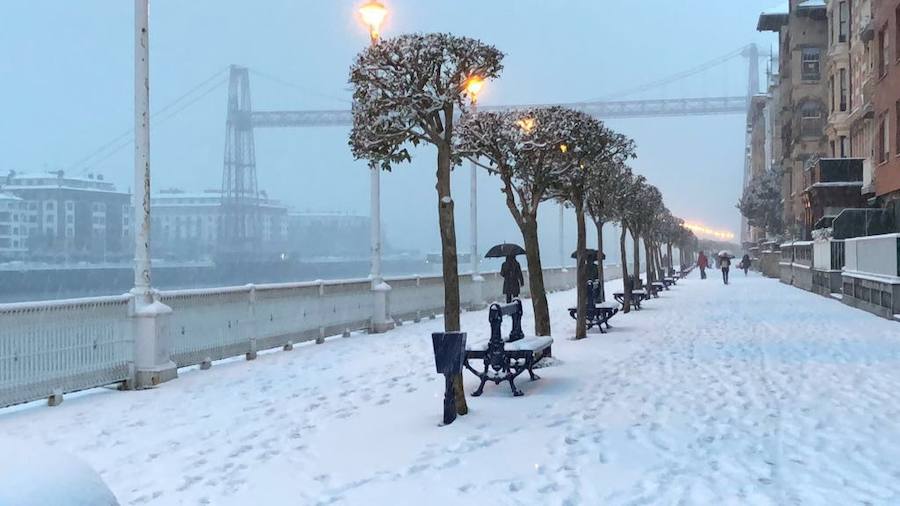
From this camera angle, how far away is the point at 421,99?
29.7 feet

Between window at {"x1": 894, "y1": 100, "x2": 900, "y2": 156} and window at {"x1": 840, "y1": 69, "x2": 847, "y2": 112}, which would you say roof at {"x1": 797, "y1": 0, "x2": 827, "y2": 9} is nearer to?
window at {"x1": 840, "y1": 69, "x2": 847, "y2": 112}

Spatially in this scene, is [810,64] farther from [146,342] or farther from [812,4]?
[146,342]

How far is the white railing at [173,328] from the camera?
9703mm

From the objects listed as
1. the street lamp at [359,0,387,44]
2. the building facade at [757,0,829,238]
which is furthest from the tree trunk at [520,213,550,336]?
the building facade at [757,0,829,238]

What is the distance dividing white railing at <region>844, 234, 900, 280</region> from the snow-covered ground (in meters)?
5.86

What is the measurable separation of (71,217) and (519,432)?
172 ft

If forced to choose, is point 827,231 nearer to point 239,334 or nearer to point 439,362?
point 239,334

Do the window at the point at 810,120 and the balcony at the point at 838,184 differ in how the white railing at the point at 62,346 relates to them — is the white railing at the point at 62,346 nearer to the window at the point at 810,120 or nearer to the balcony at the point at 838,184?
the balcony at the point at 838,184

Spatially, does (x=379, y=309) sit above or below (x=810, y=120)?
below

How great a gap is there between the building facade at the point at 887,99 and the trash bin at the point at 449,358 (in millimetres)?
24247

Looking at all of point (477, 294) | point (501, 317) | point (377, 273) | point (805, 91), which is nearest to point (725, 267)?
point (477, 294)

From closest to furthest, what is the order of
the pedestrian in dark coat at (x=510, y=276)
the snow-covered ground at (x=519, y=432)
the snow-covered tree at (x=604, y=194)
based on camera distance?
1. the snow-covered ground at (x=519, y=432)
2. the snow-covered tree at (x=604, y=194)
3. the pedestrian in dark coat at (x=510, y=276)

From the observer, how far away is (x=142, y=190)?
11.7 meters

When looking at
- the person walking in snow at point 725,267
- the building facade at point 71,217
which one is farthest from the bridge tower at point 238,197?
the person walking in snow at point 725,267
